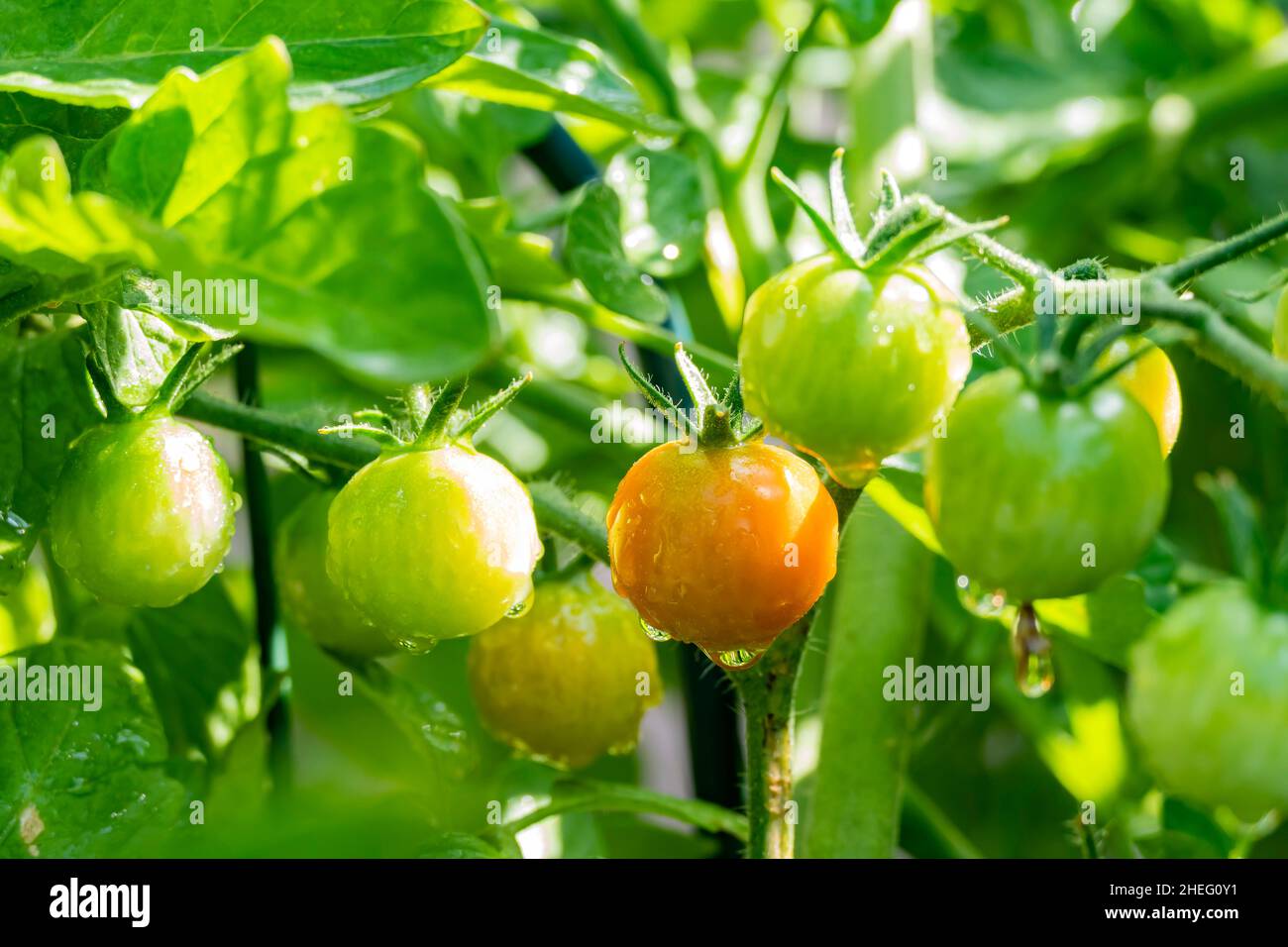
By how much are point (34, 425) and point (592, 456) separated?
1.46ft

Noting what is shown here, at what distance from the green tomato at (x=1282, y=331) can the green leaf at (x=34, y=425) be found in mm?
382

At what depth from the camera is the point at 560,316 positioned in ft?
3.06

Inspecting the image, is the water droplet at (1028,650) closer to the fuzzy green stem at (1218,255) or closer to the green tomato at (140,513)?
the fuzzy green stem at (1218,255)

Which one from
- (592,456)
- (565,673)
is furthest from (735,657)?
(592,456)

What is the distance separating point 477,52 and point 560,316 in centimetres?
44

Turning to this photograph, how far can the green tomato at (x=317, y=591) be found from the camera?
0.54 metres

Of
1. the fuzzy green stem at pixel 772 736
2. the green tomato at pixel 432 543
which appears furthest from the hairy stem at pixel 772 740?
the green tomato at pixel 432 543

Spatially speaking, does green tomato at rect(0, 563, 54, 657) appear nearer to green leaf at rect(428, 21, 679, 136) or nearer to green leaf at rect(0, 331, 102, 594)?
green leaf at rect(0, 331, 102, 594)

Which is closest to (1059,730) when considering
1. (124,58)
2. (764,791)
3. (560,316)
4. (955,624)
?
(955,624)

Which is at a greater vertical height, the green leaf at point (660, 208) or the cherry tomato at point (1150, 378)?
the green leaf at point (660, 208)

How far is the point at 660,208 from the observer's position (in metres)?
0.62

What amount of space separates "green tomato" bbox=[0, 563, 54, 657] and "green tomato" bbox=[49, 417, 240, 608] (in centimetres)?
19

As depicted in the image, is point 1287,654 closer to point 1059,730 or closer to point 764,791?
point 764,791

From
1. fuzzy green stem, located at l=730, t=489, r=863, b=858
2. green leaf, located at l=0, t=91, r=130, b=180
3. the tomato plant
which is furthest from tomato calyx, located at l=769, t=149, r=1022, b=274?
green leaf, located at l=0, t=91, r=130, b=180
